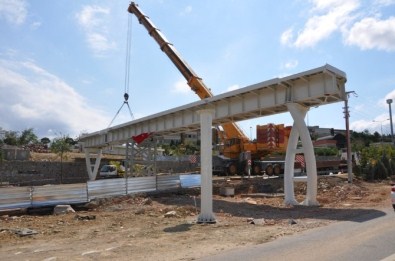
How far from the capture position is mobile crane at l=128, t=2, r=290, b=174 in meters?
36.8

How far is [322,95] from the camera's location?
64.7ft

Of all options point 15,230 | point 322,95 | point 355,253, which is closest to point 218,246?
point 355,253

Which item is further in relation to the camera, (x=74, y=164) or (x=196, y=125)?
(x=74, y=164)

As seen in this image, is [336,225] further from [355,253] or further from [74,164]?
[74,164]

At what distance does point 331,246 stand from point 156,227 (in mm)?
6187

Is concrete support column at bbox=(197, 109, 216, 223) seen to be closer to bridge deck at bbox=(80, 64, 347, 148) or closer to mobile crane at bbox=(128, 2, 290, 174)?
bridge deck at bbox=(80, 64, 347, 148)

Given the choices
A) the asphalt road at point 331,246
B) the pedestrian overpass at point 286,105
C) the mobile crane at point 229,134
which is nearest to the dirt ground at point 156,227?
the asphalt road at point 331,246

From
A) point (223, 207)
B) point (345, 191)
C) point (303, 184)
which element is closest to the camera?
point (223, 207)

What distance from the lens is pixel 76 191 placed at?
2072cm

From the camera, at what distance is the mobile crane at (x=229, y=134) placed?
121 ft

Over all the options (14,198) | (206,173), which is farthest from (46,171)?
(206,173)

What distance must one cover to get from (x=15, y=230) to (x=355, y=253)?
10474mm

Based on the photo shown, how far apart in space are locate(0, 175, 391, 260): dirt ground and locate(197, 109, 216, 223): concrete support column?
52 centimetres

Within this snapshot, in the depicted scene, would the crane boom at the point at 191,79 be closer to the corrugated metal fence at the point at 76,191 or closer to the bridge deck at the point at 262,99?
the bridge deck at the point at 262,99
